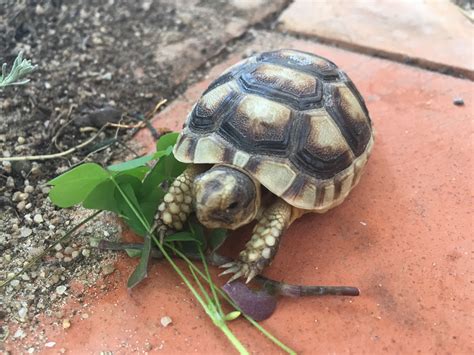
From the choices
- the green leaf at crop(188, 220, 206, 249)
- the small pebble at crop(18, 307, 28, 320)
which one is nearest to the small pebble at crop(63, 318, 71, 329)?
the small pebble at crop(18, 307, 28, 320)

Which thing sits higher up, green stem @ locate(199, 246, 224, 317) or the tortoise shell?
the tortoise shell

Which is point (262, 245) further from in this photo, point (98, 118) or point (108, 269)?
point (98, 118)

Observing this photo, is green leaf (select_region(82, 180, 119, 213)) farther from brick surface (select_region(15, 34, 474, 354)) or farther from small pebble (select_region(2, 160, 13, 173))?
small pebble (select_region(2, 160, 13, 173))

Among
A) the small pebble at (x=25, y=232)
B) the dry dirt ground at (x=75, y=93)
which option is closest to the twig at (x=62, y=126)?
the dry dirt ground at (x=75, y=93)

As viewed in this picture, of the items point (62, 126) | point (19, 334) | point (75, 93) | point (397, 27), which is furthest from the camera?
point (397, 27)

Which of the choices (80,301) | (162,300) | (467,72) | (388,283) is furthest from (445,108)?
(80,301)

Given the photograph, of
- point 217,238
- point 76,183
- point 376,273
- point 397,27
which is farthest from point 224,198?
point 397,27

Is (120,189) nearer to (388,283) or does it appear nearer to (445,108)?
(388,283)
